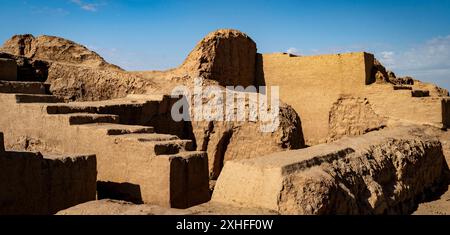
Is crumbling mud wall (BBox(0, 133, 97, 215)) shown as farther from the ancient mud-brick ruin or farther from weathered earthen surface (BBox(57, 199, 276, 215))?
weathered earthen surface (BBox(57, 199, 276, 215))

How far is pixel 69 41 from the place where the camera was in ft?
44.3

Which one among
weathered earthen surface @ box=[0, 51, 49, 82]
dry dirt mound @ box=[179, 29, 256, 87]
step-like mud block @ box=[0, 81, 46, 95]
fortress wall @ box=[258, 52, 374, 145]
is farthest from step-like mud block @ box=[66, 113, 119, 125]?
fortress wall @ box=[258, 52, 374, 145]

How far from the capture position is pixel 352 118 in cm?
1231

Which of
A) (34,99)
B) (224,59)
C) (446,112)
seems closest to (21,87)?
(34,99)

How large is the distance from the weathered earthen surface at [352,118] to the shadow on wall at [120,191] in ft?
25.4

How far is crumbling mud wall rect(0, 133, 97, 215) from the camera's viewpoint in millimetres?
4633

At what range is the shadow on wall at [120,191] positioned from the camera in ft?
19.1

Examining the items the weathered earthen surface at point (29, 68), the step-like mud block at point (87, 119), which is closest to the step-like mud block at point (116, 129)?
the step-like mud block at point (87, 119)

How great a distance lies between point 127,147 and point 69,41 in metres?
8.63

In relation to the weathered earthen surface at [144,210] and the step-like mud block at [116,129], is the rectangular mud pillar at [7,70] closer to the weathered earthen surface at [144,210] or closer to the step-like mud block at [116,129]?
the step-like mud block at [116,129]

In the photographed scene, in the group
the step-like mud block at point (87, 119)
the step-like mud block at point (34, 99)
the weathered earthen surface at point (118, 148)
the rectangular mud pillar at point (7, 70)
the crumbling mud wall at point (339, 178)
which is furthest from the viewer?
the rectangular mud pillar at point (7, 70)

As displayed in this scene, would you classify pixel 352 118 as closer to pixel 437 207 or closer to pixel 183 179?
pixel 437 207

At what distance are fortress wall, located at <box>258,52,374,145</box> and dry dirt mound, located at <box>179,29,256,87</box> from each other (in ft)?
2.68
